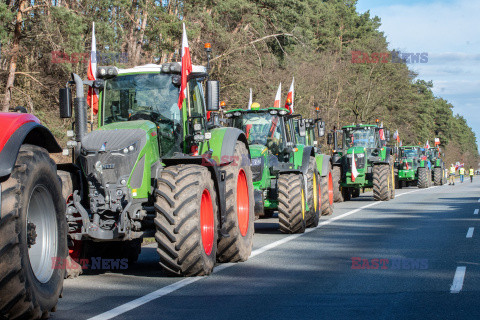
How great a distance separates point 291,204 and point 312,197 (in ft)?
4.25

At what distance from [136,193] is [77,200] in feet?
2.35

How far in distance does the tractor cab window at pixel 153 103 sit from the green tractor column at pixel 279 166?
14.5 feet

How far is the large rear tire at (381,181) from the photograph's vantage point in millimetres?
26656

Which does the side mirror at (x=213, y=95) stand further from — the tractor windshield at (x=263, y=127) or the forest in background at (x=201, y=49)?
the forest in background at (x=201, y=49)

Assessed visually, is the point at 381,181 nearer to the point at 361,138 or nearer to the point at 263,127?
the point at 361,138

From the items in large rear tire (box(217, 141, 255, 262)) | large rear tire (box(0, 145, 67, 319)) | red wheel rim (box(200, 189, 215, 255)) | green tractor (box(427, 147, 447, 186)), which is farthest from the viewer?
green tractor (box(427, 147, 447, 186))

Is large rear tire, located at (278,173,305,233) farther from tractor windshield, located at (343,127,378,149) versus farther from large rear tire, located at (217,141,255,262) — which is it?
tractor windshield, located at (343,127,378,149)

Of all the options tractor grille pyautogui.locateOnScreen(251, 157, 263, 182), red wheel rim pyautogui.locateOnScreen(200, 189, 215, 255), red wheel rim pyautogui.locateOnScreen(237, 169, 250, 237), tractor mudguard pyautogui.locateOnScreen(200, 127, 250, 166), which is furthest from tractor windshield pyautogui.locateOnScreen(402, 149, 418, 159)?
red wheel rim pyautogui.locateOnScreen(200, 189, 215, 255)

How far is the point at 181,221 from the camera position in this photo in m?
8.57

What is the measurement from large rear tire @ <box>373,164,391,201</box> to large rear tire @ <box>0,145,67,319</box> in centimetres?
2100

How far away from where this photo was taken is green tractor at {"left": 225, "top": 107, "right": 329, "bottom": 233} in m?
14.8

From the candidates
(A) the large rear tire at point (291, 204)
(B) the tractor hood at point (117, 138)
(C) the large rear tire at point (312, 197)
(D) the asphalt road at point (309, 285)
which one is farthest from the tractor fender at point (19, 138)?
(C) the large rear tire at point (312, 197)

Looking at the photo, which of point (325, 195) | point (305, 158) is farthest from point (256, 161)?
point (325, 195)

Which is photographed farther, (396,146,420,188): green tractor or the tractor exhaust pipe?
(396,146,420,188): green tractor
